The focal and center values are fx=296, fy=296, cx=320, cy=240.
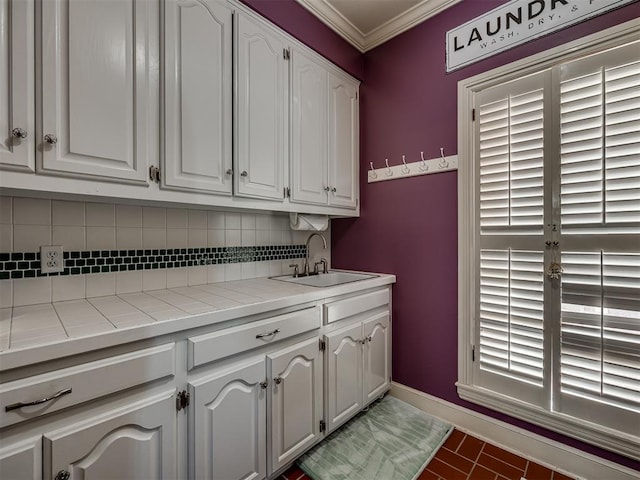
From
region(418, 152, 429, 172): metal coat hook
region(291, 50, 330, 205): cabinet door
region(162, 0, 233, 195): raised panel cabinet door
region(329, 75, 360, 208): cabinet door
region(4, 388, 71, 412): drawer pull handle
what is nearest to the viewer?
region(4, 388, 71, 412): drawer pull handle

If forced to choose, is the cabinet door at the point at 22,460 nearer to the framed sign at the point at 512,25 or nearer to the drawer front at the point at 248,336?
the drawer front at the point at 248,336

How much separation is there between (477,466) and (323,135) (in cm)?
212

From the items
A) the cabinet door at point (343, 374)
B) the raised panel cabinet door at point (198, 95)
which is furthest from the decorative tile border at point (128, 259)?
the cabinet door at point (343, 374)

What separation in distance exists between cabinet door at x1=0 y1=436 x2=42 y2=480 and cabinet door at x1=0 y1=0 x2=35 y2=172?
2.68ft

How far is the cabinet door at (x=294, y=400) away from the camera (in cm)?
135

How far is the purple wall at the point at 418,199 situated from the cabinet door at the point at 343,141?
0.10m

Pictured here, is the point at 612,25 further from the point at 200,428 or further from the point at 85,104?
the point at 200,428

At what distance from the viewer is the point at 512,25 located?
1.64 metres

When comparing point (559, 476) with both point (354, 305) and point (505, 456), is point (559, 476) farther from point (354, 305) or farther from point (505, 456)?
point (354, 305)

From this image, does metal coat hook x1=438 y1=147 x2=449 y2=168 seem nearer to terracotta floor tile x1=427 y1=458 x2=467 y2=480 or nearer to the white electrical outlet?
terracotta floor tile x1=427 y1=458 x2=467 y2=480

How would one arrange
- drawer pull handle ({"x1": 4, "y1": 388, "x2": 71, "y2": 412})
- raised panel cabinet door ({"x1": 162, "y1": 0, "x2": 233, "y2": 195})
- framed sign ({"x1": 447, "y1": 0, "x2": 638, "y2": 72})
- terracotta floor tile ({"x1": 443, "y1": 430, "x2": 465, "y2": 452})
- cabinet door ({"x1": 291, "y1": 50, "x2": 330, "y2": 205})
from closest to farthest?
drawer pull handle ({"x1": 4, "y1": 388, "x2": 71, "y2": 412}), raised panel cabinet door ({"x1": 162, "y1": 0, "x2": 233, "y2": 195}), framed sign ({"x1": 447, "y1": 0, "x2": 638, "y2": 72}), terracotta floor tile ({"x1": 443, "y1": 430, "x2": 465, "y2": 452}), cabinet door ({"x1": 291, "y1": 50, "x2": 330, "y2": 205})

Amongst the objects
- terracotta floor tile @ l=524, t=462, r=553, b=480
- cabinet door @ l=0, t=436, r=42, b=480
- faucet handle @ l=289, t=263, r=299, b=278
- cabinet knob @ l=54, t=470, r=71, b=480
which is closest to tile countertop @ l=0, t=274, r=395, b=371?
cabinet door @ l=0, t=436, r=42, b=480

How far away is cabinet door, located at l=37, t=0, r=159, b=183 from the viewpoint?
3.34 ft

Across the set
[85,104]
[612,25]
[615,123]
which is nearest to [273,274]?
[85,104]
